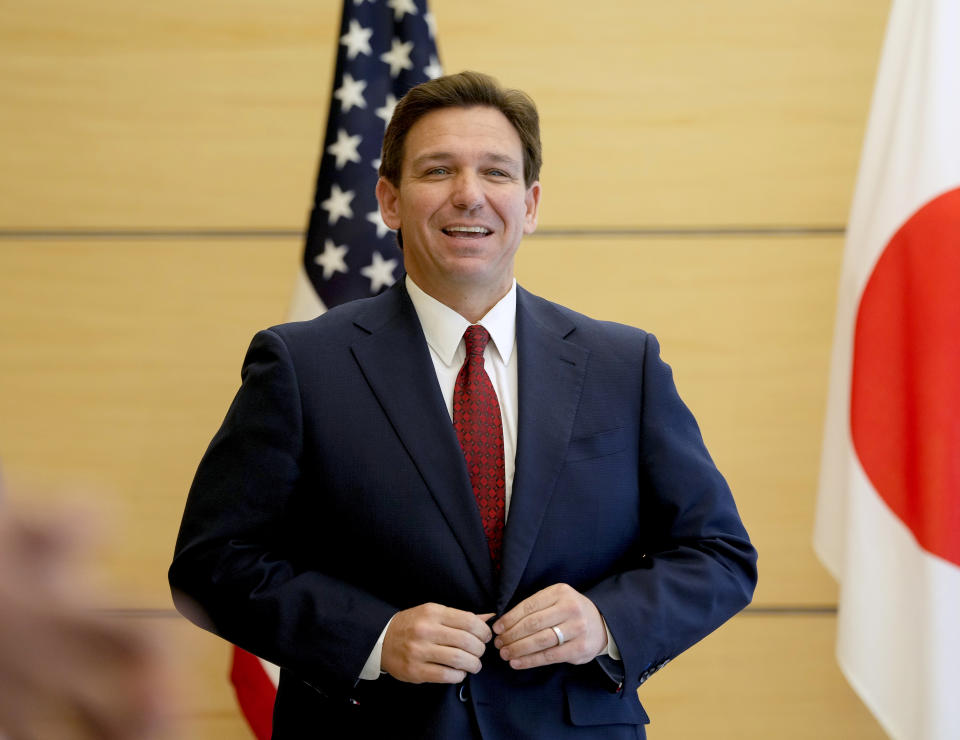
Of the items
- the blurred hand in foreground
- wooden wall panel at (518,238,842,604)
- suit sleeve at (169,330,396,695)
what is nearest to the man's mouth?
suit sleeve at (169,330,396,695)

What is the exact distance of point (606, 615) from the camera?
161 centimetres

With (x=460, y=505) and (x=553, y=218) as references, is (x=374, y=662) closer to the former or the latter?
(x=460, y=505)

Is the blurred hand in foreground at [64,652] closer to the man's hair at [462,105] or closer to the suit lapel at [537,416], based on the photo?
the suit lapel at [537,416]

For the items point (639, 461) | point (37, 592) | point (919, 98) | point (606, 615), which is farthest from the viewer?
point (919, 98)

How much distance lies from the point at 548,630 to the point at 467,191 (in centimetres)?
79

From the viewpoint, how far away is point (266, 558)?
1666 mm

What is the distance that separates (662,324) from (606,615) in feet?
5.50

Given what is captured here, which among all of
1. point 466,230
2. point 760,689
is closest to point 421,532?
point 466,230

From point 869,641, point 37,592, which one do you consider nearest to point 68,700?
point 37,592

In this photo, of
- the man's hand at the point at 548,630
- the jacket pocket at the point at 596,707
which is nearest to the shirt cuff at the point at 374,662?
the man's hand at the point at 548,630

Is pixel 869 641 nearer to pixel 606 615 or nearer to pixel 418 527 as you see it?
pixel 606 615

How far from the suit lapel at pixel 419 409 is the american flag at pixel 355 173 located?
0.87 meters

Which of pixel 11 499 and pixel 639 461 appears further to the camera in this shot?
pixel 639 461

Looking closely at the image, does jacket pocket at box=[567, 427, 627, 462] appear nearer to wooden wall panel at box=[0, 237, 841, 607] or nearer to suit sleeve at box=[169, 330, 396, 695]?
suit sleeve at box=[169, 330, 396, 695]
